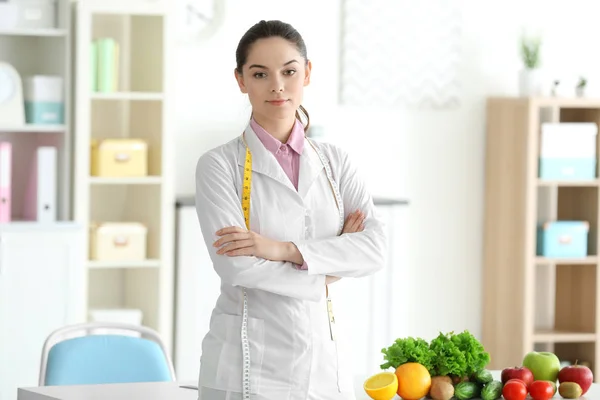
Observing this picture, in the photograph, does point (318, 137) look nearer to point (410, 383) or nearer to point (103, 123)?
point (103, 123)

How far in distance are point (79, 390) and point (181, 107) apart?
2.39m

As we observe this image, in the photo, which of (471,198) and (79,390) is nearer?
(79,390)

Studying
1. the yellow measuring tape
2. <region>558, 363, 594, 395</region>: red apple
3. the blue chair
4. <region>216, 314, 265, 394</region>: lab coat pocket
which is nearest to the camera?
<region>216, 314, 265, 394</region>: lab coat pocket

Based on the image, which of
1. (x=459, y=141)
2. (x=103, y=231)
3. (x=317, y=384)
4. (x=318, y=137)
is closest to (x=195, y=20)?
(x=318, y=137)

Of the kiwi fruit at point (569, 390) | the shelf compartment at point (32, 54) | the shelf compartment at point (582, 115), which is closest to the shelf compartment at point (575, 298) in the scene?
the shelf compartment at point (582, 115)

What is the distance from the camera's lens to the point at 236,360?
208 cm

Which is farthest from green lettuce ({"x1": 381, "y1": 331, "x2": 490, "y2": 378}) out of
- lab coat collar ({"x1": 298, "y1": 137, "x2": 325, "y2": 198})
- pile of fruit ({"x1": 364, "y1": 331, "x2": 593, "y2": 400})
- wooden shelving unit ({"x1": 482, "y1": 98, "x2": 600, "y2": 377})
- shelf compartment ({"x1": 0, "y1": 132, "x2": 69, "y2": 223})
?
wooden shelving unit ({"x1": 482, "y1": 98, "x2": 600, "y2": 377})

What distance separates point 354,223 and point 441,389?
0.41 meters

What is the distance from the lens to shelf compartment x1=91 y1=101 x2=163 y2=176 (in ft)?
15.1

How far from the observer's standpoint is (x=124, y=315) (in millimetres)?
4531

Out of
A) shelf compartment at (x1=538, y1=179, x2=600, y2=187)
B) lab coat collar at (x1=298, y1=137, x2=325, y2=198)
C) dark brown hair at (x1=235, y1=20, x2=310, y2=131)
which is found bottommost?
shelf compartment at (x1=538, y1=179, x2=600, y2=187)

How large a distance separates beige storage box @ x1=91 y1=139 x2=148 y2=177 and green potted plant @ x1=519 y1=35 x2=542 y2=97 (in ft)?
5.75

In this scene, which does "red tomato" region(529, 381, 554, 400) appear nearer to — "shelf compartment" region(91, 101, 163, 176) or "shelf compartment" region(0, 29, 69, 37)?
"shelf compartment" region(91, 101, 163, 176)

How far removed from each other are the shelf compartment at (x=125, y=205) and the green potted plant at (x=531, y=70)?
1755 millimetres
